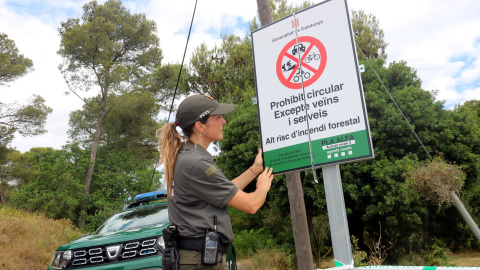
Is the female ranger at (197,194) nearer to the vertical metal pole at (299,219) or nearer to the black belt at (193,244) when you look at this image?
the black belt at (193,244)

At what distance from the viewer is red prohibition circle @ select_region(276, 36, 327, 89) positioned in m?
3.00

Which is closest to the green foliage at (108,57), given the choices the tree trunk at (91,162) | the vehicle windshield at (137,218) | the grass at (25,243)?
the tree trunk at (91,162)

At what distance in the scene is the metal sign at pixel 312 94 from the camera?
2812 millimetres

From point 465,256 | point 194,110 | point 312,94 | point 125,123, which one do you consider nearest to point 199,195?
point 194,110

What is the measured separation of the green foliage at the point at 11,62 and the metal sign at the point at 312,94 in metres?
25.7

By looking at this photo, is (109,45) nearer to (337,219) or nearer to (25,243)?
(25,243)

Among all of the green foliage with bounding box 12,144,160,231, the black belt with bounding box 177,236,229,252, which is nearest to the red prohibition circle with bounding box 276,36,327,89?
the black belt with bounding box 177,236,229,252

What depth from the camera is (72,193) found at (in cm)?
2388

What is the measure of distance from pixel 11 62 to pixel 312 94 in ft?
92.6

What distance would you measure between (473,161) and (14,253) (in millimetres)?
12563

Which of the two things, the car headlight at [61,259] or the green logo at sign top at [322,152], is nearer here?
the green logo at sign top at [322,152]

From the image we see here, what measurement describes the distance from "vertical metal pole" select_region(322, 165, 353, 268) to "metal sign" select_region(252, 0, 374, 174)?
13cm

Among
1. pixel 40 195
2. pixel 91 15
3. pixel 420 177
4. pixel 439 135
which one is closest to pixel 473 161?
pixel 439 135

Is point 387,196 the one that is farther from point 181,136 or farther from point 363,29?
point 363,29
